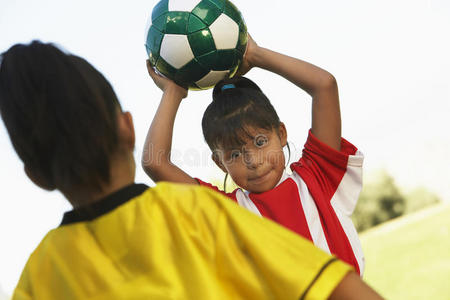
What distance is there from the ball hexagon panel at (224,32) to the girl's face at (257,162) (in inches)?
18.8

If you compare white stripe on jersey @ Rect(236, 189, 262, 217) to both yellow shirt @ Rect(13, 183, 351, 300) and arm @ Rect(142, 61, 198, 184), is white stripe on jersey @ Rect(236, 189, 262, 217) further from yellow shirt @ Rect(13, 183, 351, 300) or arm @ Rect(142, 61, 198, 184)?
yellow shirt @ Rect(13, 183, 351, 300)

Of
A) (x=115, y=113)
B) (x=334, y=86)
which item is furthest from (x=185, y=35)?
(x=115, y=113)

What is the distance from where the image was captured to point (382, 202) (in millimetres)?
15250

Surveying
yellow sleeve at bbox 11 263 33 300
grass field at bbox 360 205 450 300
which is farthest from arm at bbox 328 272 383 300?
grass field at bbox 360 205 450 300

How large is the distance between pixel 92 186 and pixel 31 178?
0.73 ft

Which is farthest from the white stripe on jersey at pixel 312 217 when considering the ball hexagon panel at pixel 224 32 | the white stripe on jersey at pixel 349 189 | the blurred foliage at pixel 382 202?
the blurred foliage at pixel 382 202

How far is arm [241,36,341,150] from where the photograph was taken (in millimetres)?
2441

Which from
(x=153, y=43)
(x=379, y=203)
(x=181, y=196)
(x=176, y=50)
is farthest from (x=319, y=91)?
(x=379, y=203)

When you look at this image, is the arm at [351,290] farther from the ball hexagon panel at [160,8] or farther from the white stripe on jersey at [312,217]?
the ball hexagon panel at [160,8]

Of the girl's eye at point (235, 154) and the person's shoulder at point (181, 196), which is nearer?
the person's shoulder at point (181, 196)

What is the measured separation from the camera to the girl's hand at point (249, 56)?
8.71 feet

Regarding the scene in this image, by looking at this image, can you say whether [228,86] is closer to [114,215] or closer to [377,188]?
[114,215]

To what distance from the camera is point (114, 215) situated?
4.58 feet

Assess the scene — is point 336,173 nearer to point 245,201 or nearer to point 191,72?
point 245,201
